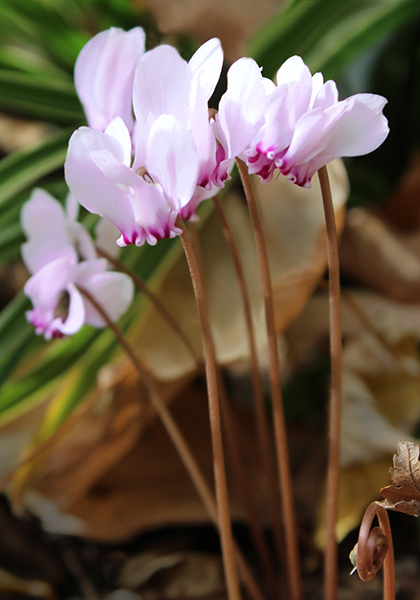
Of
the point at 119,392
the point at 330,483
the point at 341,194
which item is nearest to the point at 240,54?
the point at 341,194

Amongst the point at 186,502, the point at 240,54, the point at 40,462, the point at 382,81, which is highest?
the point at 240,54

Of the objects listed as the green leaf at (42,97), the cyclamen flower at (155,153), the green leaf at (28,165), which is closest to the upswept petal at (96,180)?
the cyclamen flower at (155,153)

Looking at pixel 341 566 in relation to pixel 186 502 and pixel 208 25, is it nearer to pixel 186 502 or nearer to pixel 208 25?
pixel 186 502

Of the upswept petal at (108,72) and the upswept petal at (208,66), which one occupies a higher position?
the upswept petal at (108,72)

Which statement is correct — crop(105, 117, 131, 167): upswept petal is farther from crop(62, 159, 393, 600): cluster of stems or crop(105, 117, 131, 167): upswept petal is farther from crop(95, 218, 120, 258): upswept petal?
crop(95, 218, 120, 258): upswept petal

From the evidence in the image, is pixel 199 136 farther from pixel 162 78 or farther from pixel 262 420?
pixel 262 420

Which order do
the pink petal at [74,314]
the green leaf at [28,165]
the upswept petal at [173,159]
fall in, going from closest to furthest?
the upswept petal at [173,159]
the pink petal at [74,314]
the green leaf at [28,165]

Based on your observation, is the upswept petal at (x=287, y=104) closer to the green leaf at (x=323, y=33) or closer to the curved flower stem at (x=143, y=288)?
the curved flower stem at (x=143, y=288)

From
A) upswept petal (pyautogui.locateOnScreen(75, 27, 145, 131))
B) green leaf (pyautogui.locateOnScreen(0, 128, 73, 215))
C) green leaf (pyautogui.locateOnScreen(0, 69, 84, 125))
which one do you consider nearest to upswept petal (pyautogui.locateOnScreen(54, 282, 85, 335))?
upswept petal (pyautogui.locateOnScreen(75, 27, 145, 131))
